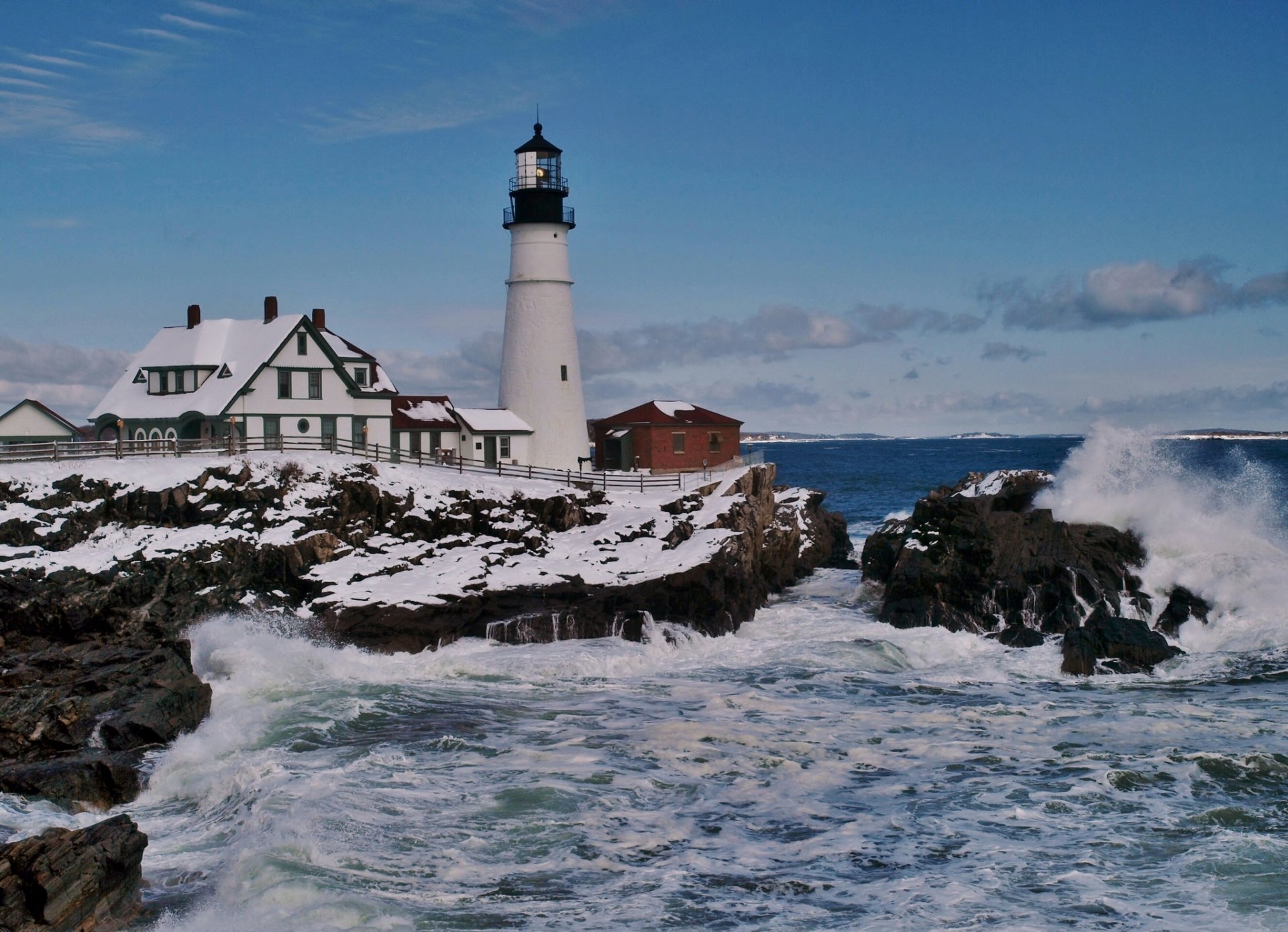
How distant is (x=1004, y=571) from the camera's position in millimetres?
32094

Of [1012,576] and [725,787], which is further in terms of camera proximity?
[1012,576]

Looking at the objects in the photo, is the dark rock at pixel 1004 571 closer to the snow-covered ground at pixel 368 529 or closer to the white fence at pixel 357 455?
the snow-covered ground at pixel 368 529

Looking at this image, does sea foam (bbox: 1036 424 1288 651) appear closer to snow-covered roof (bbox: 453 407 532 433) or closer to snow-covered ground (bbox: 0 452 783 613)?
snow-covered ground (bbox: 0 452 783 613)

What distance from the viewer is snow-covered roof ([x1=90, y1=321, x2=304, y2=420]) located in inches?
1535

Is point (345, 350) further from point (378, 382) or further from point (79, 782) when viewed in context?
point (79, 782)

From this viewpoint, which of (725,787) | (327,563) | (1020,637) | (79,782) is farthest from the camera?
Result: (327,563)

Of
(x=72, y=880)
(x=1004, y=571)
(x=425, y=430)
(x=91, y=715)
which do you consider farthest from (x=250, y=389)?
(x=72, y=880)

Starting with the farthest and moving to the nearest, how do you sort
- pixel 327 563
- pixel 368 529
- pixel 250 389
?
pixel 250 389
pixel 368 529
pixel 327 563

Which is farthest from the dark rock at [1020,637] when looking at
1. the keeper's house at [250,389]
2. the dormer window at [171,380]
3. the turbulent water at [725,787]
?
the dormer window at [171,380]

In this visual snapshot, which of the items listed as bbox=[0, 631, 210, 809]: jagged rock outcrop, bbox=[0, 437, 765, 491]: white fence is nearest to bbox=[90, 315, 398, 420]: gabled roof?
bbox=[0, 437, 765, 491]: white fence

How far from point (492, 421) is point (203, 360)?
10.1 m

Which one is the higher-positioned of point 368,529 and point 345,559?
point 368,529

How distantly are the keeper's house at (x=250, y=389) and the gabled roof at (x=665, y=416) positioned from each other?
351 inches

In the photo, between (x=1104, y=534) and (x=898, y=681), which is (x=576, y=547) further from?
(x=1104, y=534)
